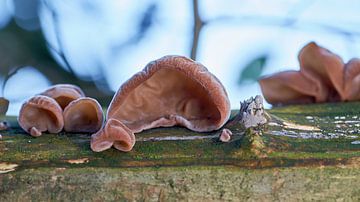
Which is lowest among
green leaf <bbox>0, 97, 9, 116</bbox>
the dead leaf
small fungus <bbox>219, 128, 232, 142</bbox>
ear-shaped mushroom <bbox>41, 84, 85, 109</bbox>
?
the dead leaf

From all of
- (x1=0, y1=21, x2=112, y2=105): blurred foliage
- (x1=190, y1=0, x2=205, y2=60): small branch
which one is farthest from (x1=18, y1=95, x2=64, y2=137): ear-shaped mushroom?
(x1=190, y1=0, x2=205, y2=60): small branch

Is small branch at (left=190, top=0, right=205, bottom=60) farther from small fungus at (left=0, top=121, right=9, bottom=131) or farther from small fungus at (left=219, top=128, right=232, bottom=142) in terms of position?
small fungus at (left=219, top=128, right=232, bottom=142)

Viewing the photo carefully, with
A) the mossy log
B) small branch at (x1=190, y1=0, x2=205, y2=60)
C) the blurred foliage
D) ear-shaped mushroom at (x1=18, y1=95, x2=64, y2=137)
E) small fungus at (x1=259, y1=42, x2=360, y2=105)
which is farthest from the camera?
small branch at (x1=190, y1=0, x2=205, y2=60)

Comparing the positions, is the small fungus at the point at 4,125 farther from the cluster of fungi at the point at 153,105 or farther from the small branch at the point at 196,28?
the small branch at the point at 196,28

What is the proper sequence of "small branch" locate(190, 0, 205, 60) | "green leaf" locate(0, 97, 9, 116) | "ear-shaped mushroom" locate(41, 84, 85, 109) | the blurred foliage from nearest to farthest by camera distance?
"ear-shaped mushroom" locate(41, 84, 85, 109) → "green leaf" locate(0, 97, 9, 116) → the blurred foliage → "small branch" locate(190, 0, 205, 60)

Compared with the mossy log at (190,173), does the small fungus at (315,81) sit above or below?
above

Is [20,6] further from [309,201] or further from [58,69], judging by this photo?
[309,201]

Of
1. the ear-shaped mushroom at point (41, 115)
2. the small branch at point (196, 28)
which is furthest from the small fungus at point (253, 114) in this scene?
the small branch at point (196, 28)

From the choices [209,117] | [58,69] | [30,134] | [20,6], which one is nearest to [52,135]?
[30,134]
